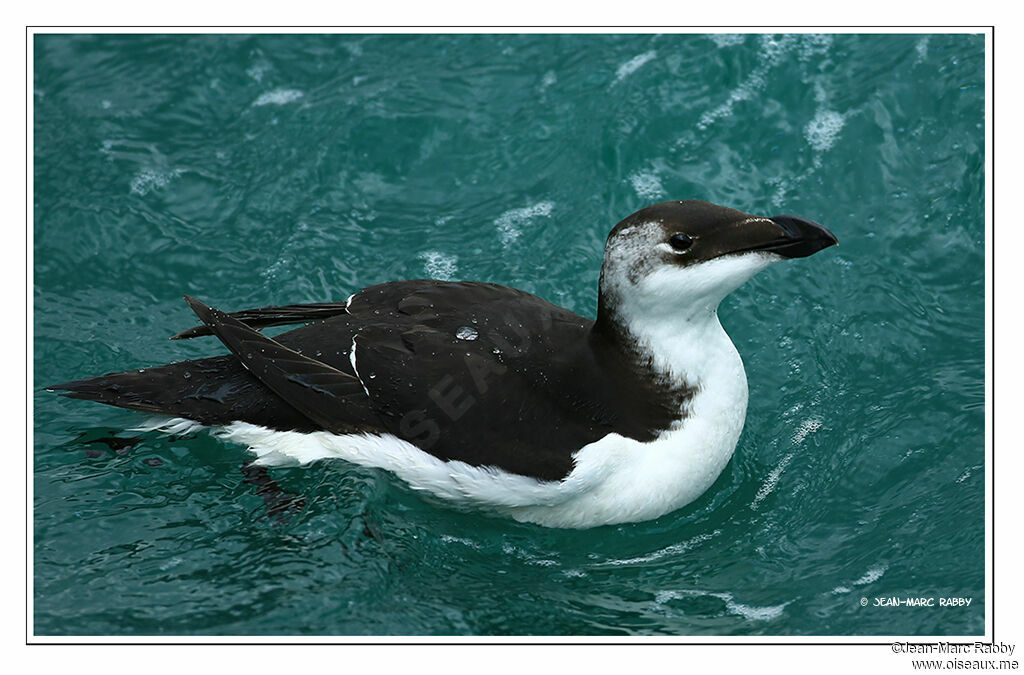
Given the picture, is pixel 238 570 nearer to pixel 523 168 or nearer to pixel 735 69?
pixel 523 168

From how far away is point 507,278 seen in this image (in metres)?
7.70

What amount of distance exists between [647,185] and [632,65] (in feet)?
4.01

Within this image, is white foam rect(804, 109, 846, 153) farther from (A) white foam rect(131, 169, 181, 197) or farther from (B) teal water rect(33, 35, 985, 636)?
(A) white foam rect(131, 169, 181, 197)

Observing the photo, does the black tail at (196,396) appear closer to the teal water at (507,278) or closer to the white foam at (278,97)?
the teal water at (507,278)

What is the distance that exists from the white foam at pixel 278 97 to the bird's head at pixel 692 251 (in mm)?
4170

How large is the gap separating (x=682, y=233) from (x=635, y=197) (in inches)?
109

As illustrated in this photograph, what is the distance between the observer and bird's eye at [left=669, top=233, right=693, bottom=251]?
5430 mm

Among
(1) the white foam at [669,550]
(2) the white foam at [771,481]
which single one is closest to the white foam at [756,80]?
(2) the white foam at [771,481]

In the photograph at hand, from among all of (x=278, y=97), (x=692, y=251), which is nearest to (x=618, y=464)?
(x=692, y=251)

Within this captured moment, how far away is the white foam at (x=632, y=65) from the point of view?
348 inches

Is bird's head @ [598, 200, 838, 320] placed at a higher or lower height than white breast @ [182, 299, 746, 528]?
higher

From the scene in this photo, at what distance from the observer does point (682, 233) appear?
5430 mm

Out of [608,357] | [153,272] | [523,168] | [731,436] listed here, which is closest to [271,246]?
[153,272]

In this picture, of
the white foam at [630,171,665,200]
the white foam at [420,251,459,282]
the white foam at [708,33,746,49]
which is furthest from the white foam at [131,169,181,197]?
the white foam at [708,33,746,49]
